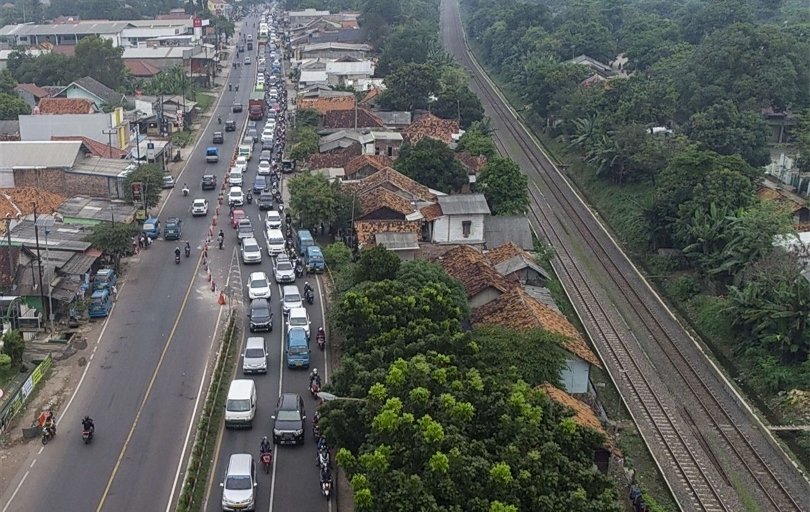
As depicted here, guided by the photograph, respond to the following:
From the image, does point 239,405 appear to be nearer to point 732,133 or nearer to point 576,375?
point 576,375

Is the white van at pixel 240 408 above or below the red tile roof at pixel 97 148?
below

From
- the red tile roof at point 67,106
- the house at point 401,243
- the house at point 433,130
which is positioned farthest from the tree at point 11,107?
the house at point 401,243

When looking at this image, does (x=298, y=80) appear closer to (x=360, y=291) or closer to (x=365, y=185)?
(x=365, y=185)

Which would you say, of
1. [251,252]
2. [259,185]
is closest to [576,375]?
[251,252]

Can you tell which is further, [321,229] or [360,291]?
[321,229]

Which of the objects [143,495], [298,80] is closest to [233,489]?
[143,495]

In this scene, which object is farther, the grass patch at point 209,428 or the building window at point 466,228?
the building window at point 466,228

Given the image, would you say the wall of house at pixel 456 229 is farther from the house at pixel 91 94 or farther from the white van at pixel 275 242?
the house at pixel 91 94
